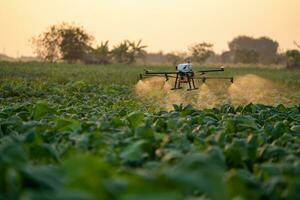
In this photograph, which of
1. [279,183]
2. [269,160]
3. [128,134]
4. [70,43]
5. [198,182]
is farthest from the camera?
[70,43]

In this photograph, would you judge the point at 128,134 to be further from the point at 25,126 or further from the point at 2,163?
the point at 2,163

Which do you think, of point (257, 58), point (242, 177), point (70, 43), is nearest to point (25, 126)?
point (242, 177)

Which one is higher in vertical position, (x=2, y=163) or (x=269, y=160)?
(x=2, y=163)

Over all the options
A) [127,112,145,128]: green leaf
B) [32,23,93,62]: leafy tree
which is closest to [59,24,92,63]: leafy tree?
[32,23,93,62]: leafy tree

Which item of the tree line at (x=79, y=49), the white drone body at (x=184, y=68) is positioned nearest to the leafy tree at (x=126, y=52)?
the tree line at (x=79, y=49)

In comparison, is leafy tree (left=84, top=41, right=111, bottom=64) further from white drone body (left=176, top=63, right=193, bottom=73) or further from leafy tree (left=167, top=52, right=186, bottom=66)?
white drone body (left=176, top=63, right=193, bottom=73)

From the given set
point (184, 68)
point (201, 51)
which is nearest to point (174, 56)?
point (201, 51)

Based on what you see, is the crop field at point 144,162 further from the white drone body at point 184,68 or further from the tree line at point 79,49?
the tree line at point 79,49

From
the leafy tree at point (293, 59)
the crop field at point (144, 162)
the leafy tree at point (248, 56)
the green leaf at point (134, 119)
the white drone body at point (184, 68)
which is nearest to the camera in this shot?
the crop field at point (144, 162)

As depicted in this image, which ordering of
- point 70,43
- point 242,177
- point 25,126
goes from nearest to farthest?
point 242,177 → point 25,126 → point 70,43

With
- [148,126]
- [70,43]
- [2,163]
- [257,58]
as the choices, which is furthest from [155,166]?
[257,58]

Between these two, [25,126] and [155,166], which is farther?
[25,126]
